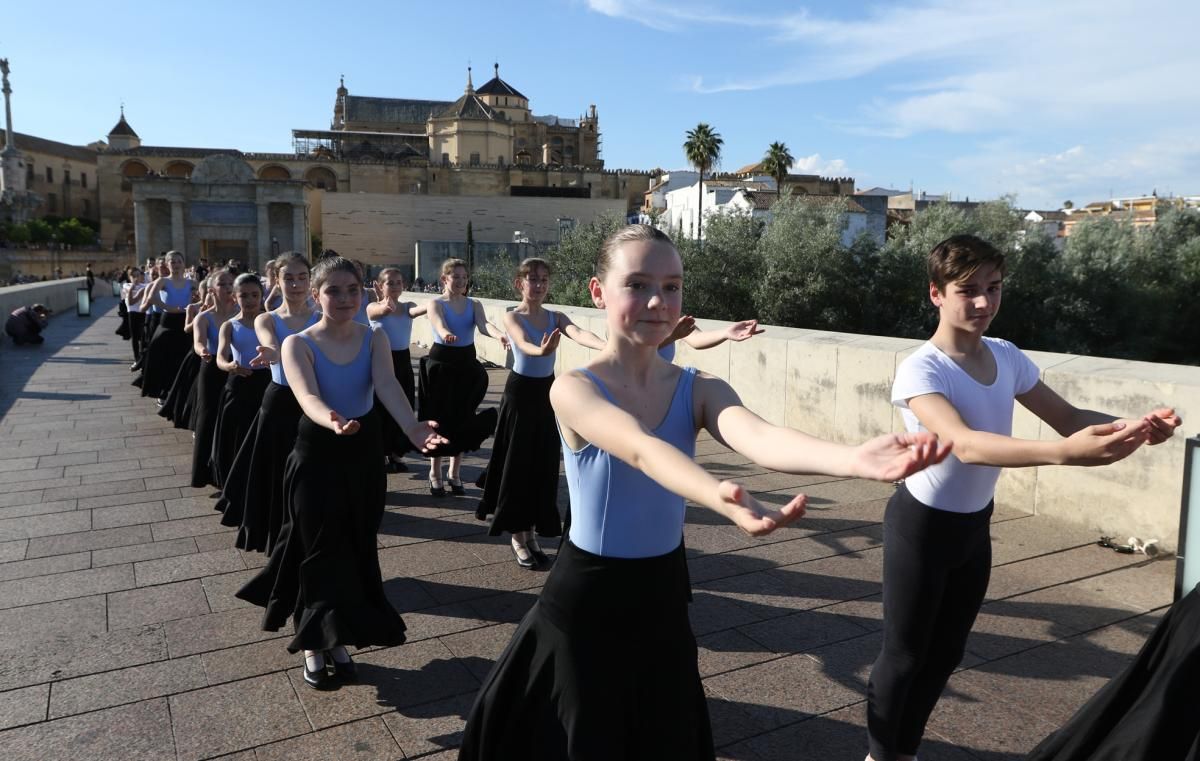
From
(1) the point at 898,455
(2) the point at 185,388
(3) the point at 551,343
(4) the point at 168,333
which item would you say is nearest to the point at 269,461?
(3) the point at 551,343

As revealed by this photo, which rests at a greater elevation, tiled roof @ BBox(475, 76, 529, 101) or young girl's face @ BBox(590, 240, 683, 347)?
tiled roof @ BBox(475, 76, 529, 101)

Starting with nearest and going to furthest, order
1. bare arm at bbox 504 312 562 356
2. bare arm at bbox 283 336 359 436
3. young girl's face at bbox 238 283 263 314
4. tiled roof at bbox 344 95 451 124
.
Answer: bare arm at bbox 283 336 359 436 < bare arm at bbox 504 312 562 356 < young girl's face at bbox 238 283 263 314 < tiled roof at bbox 344 95 451 124

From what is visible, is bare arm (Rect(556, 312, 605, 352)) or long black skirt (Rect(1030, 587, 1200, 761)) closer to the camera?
long black skirt (Rect(1030, 587, 1200, 761))

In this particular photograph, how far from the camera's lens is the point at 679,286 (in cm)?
209

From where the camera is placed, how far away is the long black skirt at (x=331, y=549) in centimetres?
383

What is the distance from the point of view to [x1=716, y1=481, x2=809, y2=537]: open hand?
1492mm

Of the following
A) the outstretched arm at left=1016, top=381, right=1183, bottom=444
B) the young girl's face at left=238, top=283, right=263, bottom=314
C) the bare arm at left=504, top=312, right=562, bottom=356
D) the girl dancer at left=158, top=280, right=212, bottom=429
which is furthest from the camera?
the girl dancer at left=158, top=280, right=212, bottom=429

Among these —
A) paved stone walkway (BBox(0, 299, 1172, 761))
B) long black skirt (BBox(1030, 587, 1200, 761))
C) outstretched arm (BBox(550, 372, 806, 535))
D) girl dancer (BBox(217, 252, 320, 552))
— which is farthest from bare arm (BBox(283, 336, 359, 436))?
long black skirt (BBox(1030, 587, 1200, 761))

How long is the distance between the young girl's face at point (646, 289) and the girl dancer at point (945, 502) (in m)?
1.00

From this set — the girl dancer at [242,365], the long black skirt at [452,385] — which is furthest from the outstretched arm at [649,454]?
the long black skirt at [452,385]

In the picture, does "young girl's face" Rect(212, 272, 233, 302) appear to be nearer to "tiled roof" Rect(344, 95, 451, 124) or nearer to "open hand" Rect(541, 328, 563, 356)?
"open hand" Rect(541, 328, 563, 356)

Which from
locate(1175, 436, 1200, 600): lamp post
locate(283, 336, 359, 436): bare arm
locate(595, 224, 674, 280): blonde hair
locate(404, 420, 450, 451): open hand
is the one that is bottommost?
locate(1175, 436, 1200, 600): lamp post

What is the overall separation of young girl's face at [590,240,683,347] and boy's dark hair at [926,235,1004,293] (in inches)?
43.9

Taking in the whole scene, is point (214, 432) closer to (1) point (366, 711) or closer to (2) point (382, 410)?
(2) point (382, 410)
